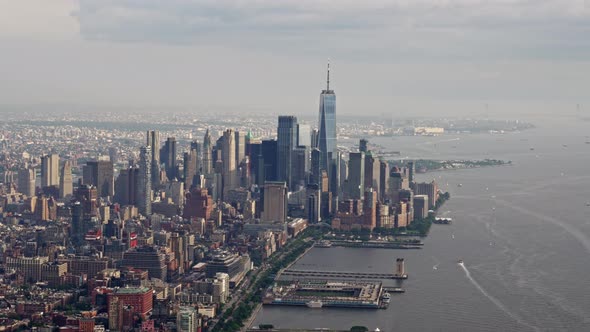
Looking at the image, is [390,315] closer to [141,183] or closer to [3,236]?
[3,236]

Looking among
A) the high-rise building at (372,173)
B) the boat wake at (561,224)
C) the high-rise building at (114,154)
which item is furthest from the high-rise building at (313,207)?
the high-rise building at (114,154)

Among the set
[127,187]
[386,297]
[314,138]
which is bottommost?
[386,297]

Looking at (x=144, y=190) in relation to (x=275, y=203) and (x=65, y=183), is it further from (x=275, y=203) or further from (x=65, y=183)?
(x=65, y=183)

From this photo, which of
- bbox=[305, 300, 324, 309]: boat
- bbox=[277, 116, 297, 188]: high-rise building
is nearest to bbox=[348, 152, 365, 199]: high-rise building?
bbox=[277, 116, 297, 188]: high-rise building

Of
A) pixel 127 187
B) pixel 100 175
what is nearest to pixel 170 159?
pixel 100 175

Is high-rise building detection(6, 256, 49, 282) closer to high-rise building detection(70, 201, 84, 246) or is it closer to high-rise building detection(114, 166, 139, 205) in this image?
high-rise building detection(70, 201, 84, 246)
